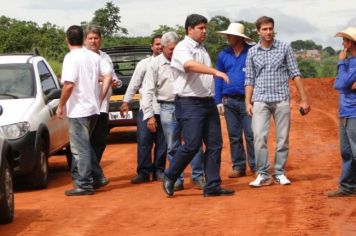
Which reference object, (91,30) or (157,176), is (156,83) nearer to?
(91,30)

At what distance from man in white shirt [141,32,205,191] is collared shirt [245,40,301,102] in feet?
3.36

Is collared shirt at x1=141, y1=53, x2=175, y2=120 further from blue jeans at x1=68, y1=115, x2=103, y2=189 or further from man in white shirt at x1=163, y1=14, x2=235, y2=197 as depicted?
man in white shirt at x1=163, y1=14, x2=235, y2=197

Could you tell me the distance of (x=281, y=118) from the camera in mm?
10758

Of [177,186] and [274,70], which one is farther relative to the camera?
[177,186]

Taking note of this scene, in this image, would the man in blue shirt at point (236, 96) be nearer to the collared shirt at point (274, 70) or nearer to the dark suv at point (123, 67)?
the collared shirt at point (274, 70)

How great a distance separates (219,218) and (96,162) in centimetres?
305

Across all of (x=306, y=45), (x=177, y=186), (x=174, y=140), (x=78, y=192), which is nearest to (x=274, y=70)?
(x=174, y=140)

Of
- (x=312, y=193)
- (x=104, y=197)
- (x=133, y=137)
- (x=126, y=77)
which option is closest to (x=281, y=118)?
(x=312, y=193)

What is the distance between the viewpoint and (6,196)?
8.85m

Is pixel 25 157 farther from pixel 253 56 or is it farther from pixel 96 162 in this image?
pixel 253 56

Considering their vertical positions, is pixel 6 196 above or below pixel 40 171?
above

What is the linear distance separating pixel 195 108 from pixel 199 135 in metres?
0.30

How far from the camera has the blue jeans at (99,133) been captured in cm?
1146

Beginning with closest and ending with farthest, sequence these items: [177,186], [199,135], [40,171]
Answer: [199,135] < [177,186] < [40,171]
